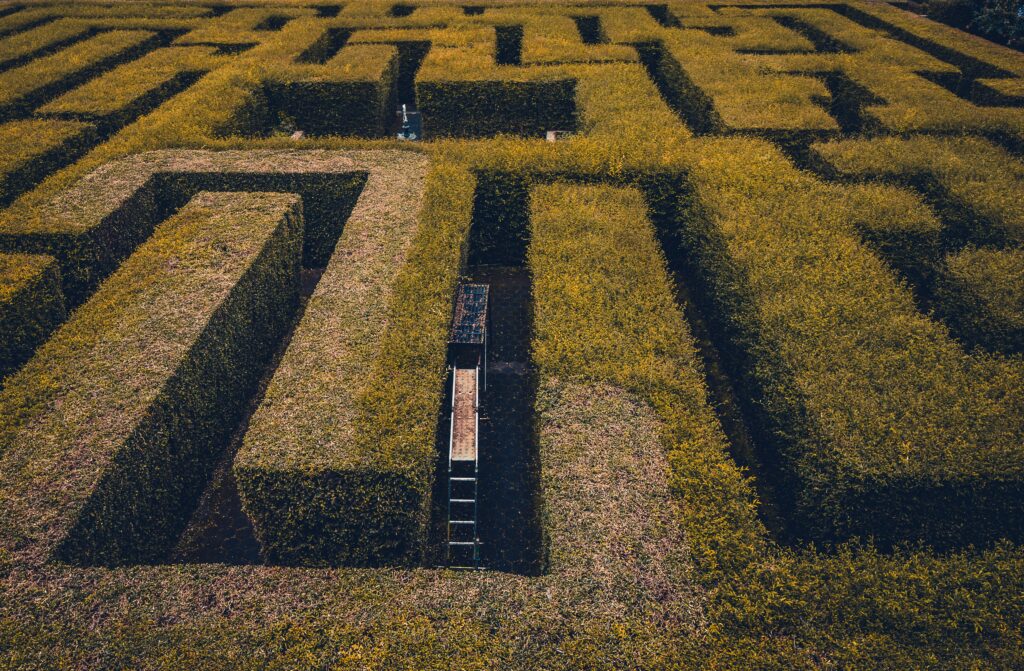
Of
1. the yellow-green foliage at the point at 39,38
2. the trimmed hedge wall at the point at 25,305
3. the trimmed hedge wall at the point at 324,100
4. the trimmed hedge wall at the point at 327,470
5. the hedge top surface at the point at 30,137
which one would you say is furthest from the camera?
the yellow-green foliage at the point at 39,38

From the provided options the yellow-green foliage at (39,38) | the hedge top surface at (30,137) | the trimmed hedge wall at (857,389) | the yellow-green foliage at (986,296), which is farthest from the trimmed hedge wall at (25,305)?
the yellow-green foliage at (986,296)

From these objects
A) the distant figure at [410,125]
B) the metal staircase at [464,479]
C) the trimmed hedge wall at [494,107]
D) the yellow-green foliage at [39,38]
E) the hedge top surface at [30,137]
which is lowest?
the metal staircase at [464,479]

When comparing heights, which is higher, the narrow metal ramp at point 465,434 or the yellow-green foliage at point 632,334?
the yellow-green foliage at point 632,334

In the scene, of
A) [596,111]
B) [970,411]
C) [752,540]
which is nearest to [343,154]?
[596,111]

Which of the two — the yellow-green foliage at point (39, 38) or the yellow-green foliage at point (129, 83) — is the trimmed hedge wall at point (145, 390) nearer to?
the yellow-green foliage at point (129, 83)

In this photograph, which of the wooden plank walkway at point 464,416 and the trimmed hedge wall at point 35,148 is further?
the trimmed hedge wall at point 35,148

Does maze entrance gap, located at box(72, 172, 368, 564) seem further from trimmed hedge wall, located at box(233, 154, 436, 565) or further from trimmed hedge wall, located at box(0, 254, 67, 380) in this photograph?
trimmed hedge wall, located at box(0, 254, 67, 380)

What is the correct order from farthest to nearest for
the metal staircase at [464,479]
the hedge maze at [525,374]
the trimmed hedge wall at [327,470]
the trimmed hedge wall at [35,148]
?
the trimmed hedge wall at [35,148] → the metal staircase at [464,479] → the trimmed hedge wall at [327,470] → the hedge maze at [525,374]
